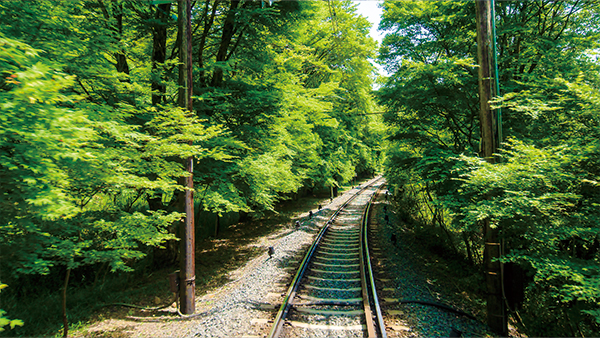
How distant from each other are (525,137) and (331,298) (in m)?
6.69

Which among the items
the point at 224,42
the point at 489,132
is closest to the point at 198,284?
the point at 224,42

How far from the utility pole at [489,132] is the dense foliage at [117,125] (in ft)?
18.1

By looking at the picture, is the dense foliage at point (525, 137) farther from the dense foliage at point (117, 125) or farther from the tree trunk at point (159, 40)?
the tree trunk at point (159, 40)

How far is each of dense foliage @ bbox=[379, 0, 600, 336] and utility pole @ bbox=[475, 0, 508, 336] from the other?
0.80 feet

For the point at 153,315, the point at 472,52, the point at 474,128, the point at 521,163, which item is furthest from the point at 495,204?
the point at 153,315

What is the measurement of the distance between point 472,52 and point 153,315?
41.8ft

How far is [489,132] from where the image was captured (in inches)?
203

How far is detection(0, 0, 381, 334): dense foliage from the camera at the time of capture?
9.82 ft

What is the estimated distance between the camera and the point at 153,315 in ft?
19.4

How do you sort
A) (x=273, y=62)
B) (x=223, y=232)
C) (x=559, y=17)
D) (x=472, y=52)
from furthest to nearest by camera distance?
(x=223, y=232)
(x=273, y=62)
(x=472, y=52)
(x=559, y=17)

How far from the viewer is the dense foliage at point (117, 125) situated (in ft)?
9.82

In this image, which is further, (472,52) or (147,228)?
(472,52)

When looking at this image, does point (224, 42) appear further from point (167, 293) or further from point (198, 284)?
point (167, 293)

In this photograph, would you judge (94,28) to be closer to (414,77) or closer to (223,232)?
(414,77)
